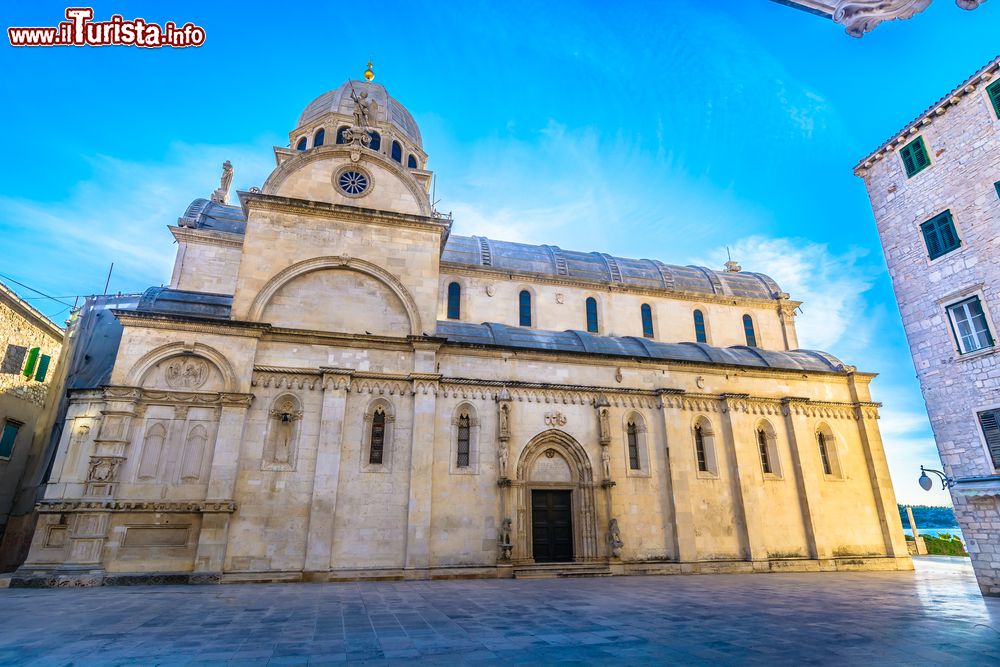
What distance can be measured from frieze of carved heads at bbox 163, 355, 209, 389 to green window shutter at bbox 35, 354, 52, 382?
41.0 ft

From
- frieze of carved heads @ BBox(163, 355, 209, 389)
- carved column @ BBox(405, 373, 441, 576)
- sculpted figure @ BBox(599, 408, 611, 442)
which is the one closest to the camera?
carved column @ BBox(405, 373, 441, 576)

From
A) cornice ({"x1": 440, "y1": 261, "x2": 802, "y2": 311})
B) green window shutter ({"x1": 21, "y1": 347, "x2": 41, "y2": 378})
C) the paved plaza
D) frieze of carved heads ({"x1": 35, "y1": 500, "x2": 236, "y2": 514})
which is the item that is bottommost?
the paved plaza

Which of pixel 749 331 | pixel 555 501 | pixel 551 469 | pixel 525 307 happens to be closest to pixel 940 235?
pixel 551 469

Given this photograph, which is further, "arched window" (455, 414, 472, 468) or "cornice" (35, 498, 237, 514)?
"arched window" (455, 414, 472, 468)

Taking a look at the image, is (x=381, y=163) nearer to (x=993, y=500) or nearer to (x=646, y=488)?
(x=646, y=488)

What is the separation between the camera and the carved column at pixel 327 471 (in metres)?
16.3

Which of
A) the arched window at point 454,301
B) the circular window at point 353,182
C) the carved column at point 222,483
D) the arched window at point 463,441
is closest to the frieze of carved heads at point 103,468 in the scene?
the carved column at point 222,483

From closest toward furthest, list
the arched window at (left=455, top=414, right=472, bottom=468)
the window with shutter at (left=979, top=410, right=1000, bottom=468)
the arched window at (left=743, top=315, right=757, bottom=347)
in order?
the window with shutter at (left=979, top=410, right=1000, bottom=468), the arched window at (left=455, top=414, right=472, bottom=468), the arched window at (left=743, top=315, right=757, bottom=347)

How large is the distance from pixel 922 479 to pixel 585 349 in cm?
1178

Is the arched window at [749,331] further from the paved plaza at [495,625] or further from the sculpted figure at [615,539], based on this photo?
the paved plaza at [495,625]

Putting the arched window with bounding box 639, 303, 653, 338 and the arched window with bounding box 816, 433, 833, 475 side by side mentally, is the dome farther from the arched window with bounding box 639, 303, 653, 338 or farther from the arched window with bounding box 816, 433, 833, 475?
A: the arched window with bounding box 816, 433, 833, 475

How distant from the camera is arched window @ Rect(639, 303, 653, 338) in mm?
28984

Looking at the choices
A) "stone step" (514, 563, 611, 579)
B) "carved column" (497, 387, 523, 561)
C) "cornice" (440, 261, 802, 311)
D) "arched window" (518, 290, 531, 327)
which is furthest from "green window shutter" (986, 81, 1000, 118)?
"arched window" (518, 290, 531, 327)

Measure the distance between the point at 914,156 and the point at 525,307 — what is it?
56.3 ft
